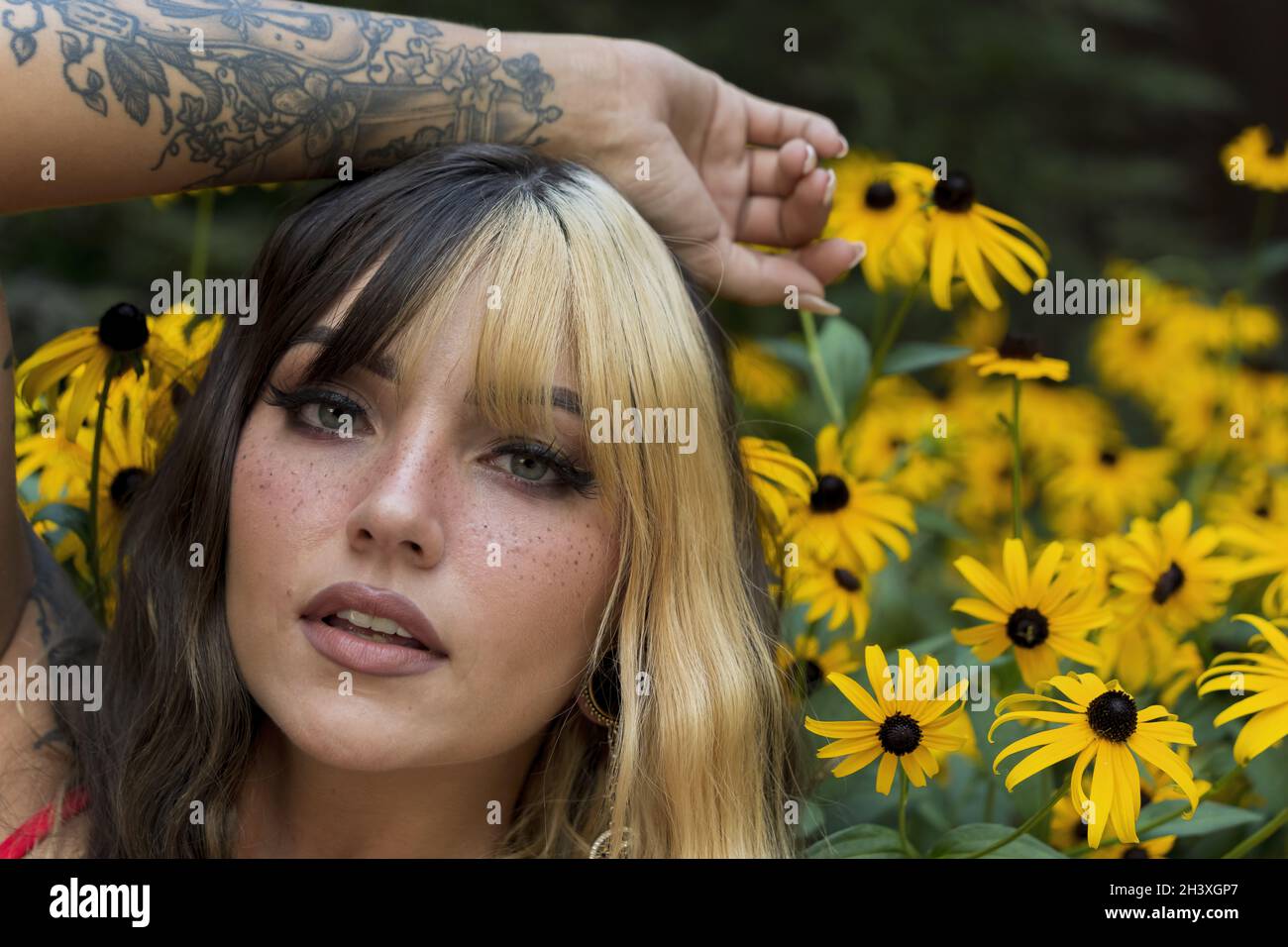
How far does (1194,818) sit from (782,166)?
2.96 ft

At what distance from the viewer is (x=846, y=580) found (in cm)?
157

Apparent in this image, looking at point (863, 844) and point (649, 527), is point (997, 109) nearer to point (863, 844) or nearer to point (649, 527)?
point (649, 527)

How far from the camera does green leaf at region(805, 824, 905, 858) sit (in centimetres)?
134

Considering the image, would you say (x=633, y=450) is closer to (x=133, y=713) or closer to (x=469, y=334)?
(x=469, y=334)

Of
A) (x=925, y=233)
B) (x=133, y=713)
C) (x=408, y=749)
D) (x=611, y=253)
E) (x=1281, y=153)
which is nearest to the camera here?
(x=408, y=749)

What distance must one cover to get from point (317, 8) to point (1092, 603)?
1.05 metres

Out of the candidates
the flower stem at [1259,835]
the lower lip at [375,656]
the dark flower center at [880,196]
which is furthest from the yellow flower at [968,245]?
the lower lip at [375,656]

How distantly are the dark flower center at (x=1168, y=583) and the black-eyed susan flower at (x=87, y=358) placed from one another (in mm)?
1141

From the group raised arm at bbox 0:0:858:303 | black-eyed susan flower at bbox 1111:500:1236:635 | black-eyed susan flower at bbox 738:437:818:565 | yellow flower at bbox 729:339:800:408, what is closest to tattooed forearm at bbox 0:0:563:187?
raised arm at bbox 0:0:858:303

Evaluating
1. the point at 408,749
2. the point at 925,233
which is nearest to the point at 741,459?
the point at 925,233

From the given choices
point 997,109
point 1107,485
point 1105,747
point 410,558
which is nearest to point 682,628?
point 410,558

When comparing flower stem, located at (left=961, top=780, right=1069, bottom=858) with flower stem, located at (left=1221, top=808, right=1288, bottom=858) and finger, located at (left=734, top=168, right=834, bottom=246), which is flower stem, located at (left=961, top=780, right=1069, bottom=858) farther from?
finger, located at (left=734, top=168, right=834, bottom=246)

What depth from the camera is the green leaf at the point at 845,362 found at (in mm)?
1872
